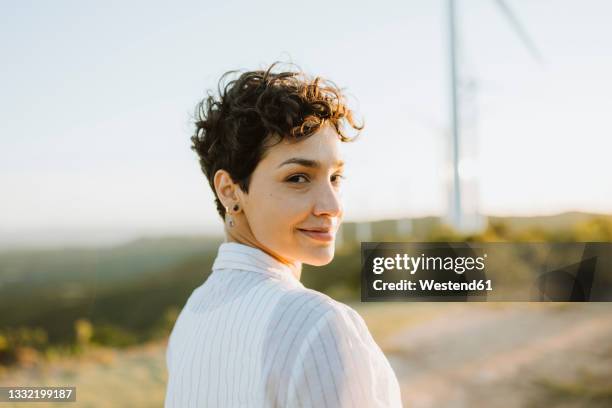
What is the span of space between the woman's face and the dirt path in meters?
7.82

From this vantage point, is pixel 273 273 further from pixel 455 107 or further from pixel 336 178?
pixel 455 107

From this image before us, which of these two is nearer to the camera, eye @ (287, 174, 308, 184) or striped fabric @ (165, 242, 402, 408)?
striped fabric @ (165, 242, 402, 408)

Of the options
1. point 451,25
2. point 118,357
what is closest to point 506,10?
point 451,25

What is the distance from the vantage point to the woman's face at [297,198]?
1.21 meters

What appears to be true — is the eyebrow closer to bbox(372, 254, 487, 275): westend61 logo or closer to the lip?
the lip

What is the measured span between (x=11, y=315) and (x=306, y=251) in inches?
323

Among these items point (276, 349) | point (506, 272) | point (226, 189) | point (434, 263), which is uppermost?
point (226, 189)

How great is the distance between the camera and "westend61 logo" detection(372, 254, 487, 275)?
383 inches

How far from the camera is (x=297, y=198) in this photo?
124 cm

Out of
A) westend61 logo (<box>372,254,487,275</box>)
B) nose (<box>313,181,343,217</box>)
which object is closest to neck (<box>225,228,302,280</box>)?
nose (<box>313,181,343,217</box>)

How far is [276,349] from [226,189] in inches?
16.9

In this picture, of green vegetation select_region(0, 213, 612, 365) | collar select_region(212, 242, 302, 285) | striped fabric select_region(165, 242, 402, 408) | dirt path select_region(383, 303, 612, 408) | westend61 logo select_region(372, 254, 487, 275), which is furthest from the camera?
westend61 logo select_region(372, 254, 487, 275)

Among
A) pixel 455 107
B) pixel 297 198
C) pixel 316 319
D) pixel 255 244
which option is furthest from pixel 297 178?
pixel 455 107

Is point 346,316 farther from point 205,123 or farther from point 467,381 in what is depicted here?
point 467,381
